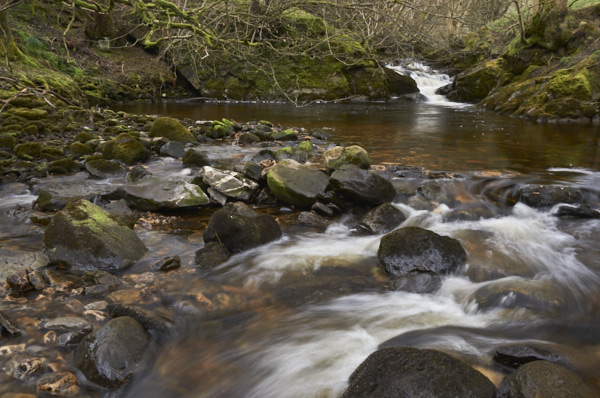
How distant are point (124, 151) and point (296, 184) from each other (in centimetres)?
375

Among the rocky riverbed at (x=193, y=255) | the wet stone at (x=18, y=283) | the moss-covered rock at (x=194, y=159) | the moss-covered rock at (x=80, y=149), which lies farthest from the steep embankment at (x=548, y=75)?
the wet stone at (x=18, y=283)

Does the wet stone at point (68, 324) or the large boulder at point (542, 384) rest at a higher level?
the large boulder at point (542, 384)

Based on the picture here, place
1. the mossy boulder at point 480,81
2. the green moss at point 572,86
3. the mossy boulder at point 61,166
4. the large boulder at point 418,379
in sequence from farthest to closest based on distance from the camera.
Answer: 1. the mossy boulder at point 480,81
2. the green moss at point 572,86
3. the mossy boulder at point 61,166
4. the large boulder at point 418,379

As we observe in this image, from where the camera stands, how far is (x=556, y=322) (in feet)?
9.52

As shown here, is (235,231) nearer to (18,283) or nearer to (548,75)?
(18,283)

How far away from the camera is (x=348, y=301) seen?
131 inches

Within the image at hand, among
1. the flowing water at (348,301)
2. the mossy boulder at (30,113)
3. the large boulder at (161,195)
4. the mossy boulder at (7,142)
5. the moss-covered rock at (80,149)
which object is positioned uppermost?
the mossy boulder at (30,113)

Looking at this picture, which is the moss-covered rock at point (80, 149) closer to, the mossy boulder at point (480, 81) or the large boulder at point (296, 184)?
the large boulder at point (296, 184)

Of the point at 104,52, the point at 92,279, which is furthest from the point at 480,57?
the point at 92,279

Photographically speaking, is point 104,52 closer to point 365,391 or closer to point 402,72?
point 402,72

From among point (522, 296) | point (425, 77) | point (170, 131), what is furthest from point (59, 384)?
point (425, 77)

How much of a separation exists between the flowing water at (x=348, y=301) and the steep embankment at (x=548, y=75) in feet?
23.9

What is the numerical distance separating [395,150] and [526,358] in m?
6.02

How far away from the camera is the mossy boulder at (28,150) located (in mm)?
6949
